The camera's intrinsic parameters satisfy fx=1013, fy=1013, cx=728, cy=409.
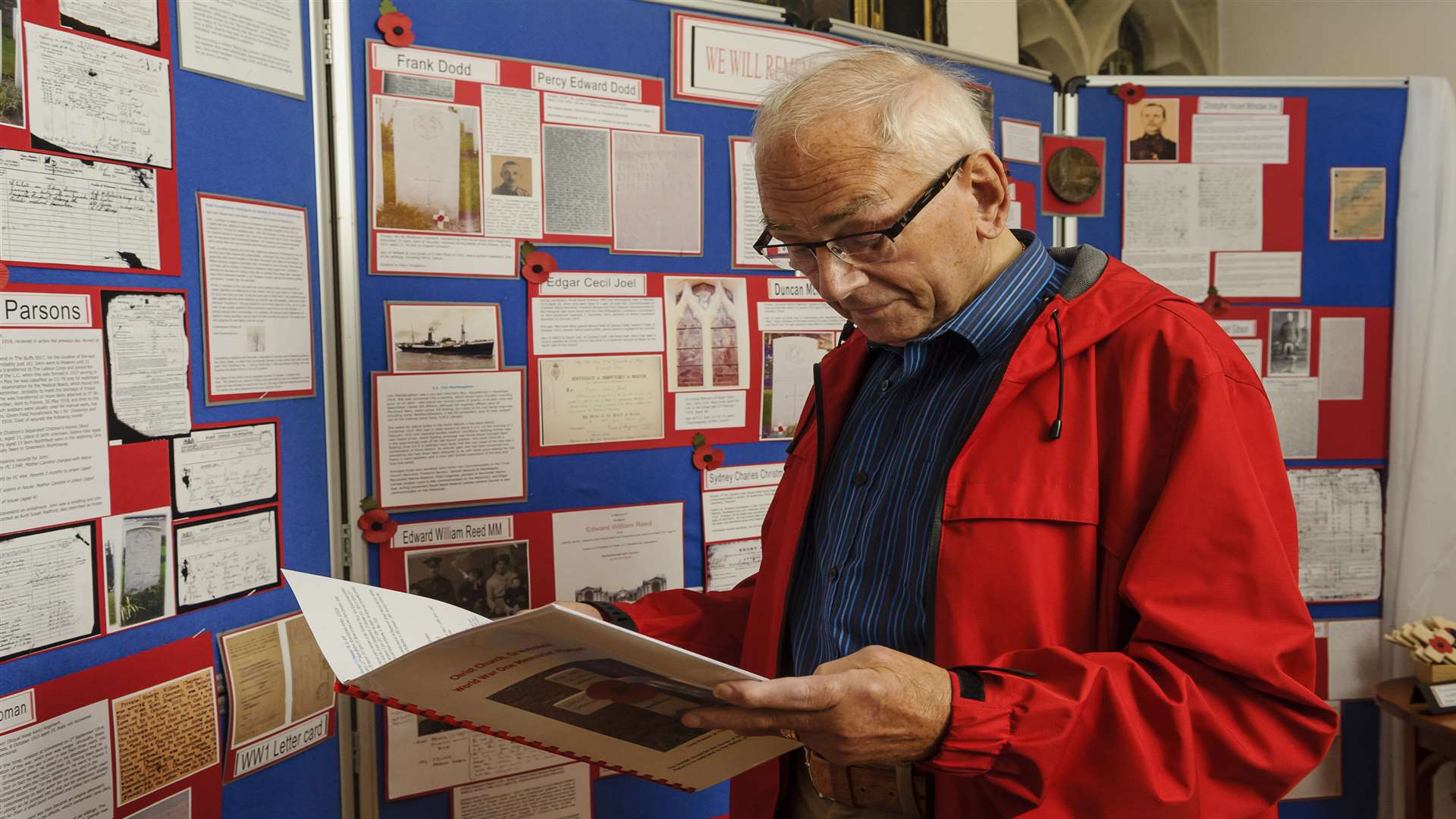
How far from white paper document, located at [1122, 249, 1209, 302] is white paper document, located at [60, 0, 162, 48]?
86.5 inches

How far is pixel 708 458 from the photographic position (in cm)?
208

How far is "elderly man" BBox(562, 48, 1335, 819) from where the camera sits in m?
0.92

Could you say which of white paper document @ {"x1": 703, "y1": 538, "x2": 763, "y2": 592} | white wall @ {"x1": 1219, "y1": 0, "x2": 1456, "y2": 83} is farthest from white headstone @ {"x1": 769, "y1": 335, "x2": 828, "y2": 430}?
white wall @ {"x1": 1219, "y1": 0, "x2": 1456, "y2": 83}

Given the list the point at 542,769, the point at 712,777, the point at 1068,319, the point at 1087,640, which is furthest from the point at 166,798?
the point at 1068,319

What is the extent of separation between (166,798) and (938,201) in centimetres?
135

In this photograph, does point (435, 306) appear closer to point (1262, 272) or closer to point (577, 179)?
point (577, 179)

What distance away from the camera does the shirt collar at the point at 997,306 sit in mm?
1169

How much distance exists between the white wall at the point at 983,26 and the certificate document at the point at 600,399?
164 cm

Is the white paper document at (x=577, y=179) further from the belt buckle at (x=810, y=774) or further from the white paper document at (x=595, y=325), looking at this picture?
the belt buckle at (x=810, y=774)

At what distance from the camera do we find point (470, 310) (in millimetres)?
1835

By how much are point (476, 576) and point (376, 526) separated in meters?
0.21

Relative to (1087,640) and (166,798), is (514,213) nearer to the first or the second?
(166,798)

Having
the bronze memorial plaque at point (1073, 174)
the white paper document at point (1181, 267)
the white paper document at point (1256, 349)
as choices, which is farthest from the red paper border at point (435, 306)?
the white paper document at point (1256, 349)

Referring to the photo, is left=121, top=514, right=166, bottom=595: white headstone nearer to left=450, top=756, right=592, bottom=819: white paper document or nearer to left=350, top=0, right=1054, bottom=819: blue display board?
left=350, top=0, right=1054, bottom=819: blue display board
